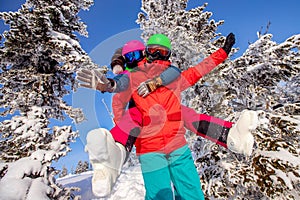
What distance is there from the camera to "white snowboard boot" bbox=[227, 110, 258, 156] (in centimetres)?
217

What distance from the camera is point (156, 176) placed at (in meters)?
2.31

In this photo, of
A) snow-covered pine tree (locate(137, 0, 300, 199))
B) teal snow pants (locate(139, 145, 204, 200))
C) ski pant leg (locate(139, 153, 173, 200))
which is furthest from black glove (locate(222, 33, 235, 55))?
snow-covered pine tree (locate(137, 0, 300, 199))

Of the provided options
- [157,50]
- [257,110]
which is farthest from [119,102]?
[257,110]

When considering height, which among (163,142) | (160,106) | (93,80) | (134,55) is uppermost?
(134,55)

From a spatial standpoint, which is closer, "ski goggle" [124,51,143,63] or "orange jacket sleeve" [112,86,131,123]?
"orange jacket sleeve" [112,86,131,123]

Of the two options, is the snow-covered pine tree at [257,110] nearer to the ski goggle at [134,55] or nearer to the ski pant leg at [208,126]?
the ski pant leg at [208,126]

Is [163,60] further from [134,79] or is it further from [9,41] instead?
[9,41]

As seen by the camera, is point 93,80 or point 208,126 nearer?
point 93,80

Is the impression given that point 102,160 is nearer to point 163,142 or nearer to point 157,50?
point 163,142

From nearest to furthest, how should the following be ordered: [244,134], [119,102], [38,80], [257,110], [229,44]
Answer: [244,134] < [119,102] < [229,44] < [257,110] < [38,80]

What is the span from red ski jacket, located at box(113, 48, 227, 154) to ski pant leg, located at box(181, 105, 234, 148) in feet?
0.65

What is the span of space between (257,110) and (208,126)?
2900mm

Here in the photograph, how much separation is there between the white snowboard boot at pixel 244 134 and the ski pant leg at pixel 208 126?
4.6 inches

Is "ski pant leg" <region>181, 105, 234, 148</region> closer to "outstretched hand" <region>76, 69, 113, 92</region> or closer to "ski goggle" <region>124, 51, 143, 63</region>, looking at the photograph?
"ski goggle" <region>124, 51, 143, 63</region>
